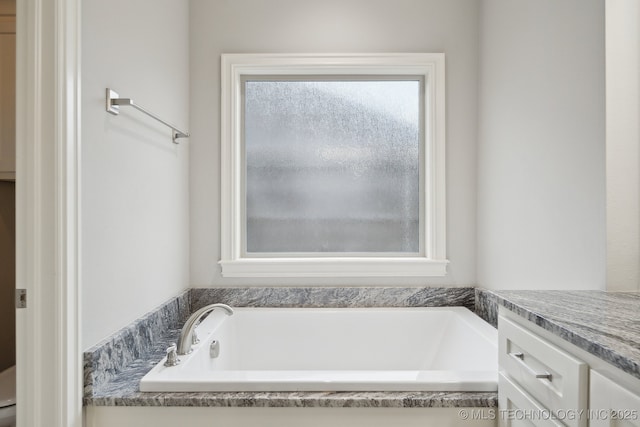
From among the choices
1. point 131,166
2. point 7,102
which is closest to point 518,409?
point 131,166

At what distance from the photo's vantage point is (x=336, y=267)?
7.59 ft

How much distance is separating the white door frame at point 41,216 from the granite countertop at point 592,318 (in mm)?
1226

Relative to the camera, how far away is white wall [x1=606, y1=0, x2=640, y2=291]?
1272 mm

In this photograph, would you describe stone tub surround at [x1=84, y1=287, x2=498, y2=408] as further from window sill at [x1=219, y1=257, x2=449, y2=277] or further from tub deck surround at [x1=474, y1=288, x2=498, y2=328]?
tub deck surround at [x1=474, y1=288, x2=498, y2=328]

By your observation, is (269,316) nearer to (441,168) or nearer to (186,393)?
(186,393)

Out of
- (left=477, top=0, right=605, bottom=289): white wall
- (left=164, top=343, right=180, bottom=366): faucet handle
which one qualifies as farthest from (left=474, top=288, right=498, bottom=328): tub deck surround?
(left=164, top=343, right=180, bottom=366): faucet handle

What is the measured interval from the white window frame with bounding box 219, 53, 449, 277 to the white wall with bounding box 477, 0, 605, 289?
0.22 metres

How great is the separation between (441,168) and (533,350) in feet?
4.77

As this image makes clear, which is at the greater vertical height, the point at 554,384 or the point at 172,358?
the point at 554,384

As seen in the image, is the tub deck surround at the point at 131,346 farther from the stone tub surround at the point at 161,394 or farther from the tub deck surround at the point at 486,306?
the tub deck surround at the point at 486,306

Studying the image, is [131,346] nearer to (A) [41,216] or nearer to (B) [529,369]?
(A) [41,216]

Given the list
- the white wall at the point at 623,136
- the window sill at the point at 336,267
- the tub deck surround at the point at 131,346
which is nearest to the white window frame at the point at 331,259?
the window sill at the point at 336,267

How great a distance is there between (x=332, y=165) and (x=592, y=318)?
1.71m

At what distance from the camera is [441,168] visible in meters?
2.30
